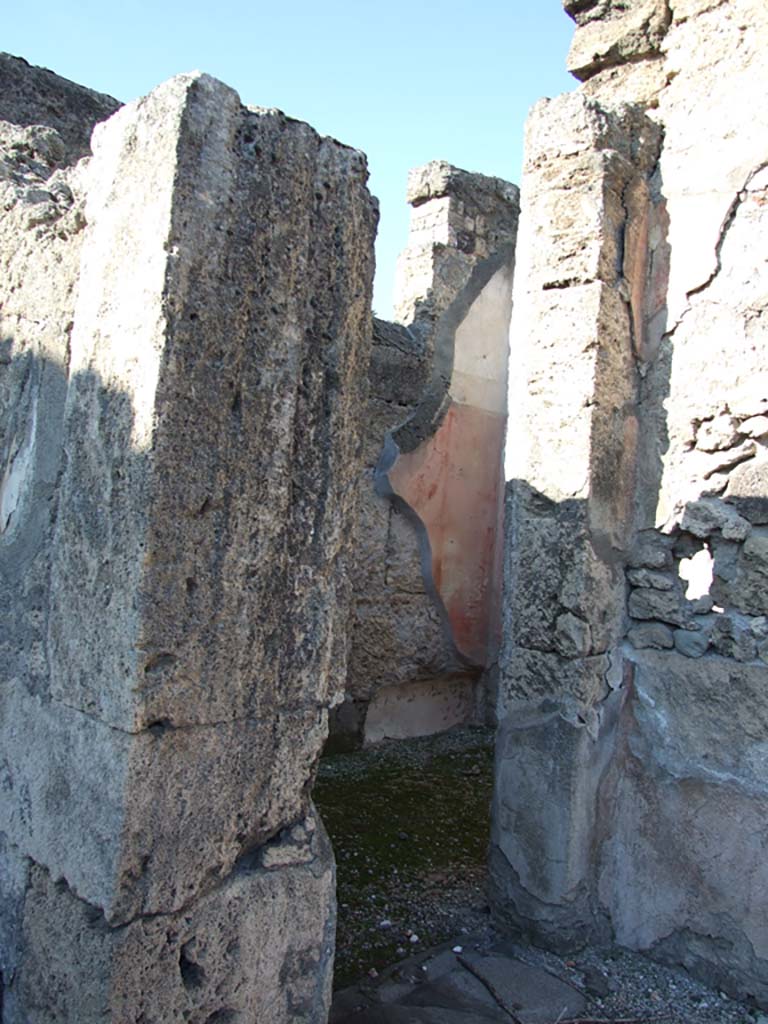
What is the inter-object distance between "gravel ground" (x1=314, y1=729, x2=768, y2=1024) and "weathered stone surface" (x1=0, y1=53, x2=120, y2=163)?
362 centimetres

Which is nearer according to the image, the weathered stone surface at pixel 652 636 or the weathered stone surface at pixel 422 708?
the weathered stone surface at pixel 652 636

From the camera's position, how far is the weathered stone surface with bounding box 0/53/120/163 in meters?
4.51

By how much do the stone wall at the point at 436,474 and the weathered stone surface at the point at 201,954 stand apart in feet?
10.8

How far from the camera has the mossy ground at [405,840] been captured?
121 inches

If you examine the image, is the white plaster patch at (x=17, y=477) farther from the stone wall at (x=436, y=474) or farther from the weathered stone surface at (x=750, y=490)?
the stone wall at (x=436, y=474)

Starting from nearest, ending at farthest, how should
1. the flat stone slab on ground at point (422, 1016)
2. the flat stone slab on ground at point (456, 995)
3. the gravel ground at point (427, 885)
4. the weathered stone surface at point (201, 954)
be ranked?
the weathered stone surface at point (201, 954) → the flat stone slab on ground at point (422, 1016) → the flat stone slab on ground at point (456, 995) → the gravel ground at point (427, 885)

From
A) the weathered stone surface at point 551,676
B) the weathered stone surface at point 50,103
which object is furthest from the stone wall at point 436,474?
the weathered stone surface at point 551,676

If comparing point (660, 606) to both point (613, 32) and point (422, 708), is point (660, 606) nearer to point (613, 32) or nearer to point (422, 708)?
point (613, 32)

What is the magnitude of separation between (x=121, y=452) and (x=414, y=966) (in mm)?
2082

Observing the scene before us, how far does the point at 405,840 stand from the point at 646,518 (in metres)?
1.87

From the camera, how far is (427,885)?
136 inches

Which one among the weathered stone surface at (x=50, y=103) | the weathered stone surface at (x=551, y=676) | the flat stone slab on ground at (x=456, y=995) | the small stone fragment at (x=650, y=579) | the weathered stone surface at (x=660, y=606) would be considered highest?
the weathered stone surface at (x=50, y=103)

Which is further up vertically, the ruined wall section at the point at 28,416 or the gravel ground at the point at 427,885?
the ruined wall section at the point at 28,416

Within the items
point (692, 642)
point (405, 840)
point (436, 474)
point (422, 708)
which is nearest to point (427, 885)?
point (405, 840)
